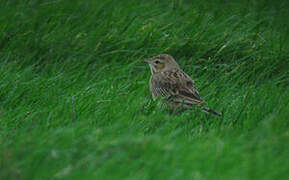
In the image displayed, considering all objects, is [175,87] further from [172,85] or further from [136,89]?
[136,89]

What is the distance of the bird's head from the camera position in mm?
6969

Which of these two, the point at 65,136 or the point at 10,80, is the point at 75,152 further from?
the point at 10,80

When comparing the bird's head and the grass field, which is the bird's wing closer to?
the bird's head

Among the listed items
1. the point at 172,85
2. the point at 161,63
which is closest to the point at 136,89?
the point at 172,85

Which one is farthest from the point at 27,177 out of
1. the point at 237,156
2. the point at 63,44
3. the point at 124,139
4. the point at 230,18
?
the point at 230,18

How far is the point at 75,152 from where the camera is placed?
4.10 m

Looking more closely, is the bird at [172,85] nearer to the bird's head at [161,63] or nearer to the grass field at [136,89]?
the bird's head at [161,63]

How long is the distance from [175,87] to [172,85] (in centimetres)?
7

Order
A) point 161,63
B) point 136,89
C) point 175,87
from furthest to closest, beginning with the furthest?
point 161,63
point 136,89
point 175,87

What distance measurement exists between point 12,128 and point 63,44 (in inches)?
98.3

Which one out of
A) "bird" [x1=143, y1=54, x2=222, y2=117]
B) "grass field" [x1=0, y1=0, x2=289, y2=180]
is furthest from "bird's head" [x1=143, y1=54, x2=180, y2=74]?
"grass field" [x1=0, y1=0, x2=289, y2=180]

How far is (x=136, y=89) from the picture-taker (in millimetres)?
6652

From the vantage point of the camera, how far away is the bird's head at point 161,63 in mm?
6969

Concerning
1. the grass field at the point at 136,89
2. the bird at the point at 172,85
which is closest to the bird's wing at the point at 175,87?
the bird at the point at 172,85
